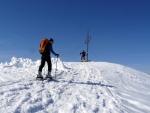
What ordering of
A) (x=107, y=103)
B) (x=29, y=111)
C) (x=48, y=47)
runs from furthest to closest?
(x=48, y=47), (x=107, y=103), (x=29, y=111)

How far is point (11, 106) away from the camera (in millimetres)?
6047

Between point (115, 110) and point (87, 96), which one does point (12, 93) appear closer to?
point (87, 96)

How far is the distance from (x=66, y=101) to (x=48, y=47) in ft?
16.1

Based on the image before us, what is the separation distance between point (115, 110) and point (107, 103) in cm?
81

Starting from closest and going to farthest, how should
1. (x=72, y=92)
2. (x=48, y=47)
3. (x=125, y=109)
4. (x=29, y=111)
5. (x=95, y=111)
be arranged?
(x=29, y=111)
(x=95, y=111)
(x=125, y=109)
(x=72, y=92)
(x=48, y=47)

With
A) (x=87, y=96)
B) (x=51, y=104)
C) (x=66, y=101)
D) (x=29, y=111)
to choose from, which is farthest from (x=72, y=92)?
(x=29, y=111)

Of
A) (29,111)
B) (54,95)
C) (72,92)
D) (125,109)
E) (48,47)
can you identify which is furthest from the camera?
(48,47)

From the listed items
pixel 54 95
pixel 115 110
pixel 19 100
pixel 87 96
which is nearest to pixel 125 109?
pixel 115 110

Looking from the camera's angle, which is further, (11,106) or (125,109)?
(125,109)

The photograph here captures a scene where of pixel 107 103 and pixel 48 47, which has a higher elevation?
pixel 48 47

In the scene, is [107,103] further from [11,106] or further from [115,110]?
[11,106]

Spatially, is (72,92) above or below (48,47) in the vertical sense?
below

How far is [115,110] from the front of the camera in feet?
21.7

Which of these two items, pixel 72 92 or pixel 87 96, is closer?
pixel 87 96
